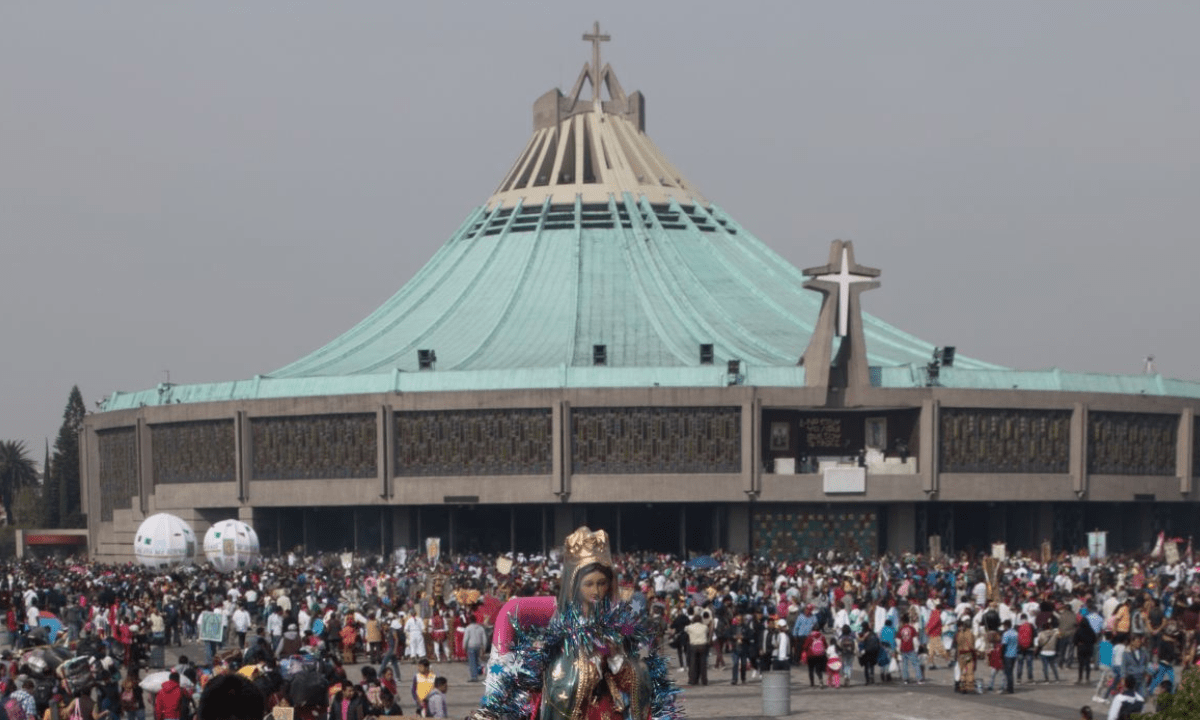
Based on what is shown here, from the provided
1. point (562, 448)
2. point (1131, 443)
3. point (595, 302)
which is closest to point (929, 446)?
point (1131, 443)

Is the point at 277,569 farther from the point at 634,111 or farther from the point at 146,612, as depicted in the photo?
the point at 634,111

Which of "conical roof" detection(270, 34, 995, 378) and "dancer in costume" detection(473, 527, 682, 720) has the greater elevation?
"conical roof" detection(270, 34, 995, 378)

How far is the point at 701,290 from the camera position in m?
Answer: 64.1

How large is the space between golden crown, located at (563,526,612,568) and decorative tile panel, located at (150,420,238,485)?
176 feet

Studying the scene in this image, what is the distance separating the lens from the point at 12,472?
324 feet

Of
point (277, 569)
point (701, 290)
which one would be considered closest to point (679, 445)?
point (701, 290)

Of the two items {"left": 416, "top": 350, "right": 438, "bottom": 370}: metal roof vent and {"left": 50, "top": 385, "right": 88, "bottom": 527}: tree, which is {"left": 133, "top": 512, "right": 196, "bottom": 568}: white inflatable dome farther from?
{"left": 50, "top": 385, "right": 88, "bottom": 527}: tree

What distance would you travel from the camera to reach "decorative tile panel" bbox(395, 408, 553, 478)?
57.1 m

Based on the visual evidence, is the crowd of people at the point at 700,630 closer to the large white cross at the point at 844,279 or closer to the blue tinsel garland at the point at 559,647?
the blue tinsel garland at the point at 559,647

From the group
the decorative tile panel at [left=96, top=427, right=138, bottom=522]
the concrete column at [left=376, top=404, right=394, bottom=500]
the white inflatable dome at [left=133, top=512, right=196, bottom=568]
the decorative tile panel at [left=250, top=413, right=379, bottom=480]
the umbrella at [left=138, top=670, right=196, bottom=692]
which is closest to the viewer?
the umbrella at [left=138, top=670, right=196, bottom=692]

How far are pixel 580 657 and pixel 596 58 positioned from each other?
65.1 meters

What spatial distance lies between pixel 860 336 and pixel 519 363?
32.8 ft

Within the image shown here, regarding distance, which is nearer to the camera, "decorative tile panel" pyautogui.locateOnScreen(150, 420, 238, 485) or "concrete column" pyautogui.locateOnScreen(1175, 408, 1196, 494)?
"concrete column" pyautogui.locateOnScreen(1175, 408, 1196, 494)

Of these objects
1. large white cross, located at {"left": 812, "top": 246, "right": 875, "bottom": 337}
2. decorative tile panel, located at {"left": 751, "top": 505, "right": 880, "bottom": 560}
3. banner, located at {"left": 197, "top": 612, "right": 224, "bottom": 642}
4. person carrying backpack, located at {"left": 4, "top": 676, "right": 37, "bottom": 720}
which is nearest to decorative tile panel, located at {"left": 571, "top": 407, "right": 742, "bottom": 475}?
decorative tile panel, located at {"left": 751, "top": 505, "right": 880, "bottom": 560}
